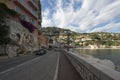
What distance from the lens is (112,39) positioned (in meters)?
102

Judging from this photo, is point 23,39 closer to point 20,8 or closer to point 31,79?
point 20,8

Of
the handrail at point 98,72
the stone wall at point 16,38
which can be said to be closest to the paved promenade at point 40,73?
the handrail at point 98,72

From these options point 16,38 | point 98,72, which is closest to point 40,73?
point 98,72

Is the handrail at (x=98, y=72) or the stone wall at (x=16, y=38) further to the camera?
the stone wall at (x=16, y=38)

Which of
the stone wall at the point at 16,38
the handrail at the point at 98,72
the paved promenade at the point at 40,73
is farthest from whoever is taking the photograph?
the stone wall at the point at 16,38

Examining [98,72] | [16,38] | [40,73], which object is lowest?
[40,73]

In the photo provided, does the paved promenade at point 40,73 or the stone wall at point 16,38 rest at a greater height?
the stone wall at point 16,38

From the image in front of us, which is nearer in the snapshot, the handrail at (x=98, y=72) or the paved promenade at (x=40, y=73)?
the handrail at (x=98, y=72)

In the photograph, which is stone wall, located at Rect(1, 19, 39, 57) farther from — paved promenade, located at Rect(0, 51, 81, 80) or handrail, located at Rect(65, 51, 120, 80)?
handrail, located at Rect(65, 51, 120, 80)

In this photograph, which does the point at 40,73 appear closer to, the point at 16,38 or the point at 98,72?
the point at 98,72

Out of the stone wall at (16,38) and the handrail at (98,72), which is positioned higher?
the stone wall at (16,38)

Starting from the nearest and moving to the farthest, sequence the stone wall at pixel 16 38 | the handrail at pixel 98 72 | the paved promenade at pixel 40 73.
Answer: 1. the handrail at pixel 98 72
2. the paved promenade at pixel 40 73
3. the stone wall at pixel 16 38

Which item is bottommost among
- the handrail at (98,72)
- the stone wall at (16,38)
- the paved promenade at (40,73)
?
the paved promenade at (40,73)

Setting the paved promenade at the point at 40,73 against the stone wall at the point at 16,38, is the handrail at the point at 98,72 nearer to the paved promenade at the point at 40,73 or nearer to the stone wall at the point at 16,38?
the paved promenade at the point at 40,73
